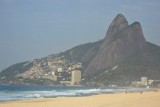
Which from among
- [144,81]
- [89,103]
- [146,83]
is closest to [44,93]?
[89,103]

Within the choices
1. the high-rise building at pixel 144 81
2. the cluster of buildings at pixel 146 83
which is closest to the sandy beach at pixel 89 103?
the cluster of buildings at pixel 146 83

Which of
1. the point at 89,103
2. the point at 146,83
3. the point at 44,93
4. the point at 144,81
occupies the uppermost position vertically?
the point at 144,81

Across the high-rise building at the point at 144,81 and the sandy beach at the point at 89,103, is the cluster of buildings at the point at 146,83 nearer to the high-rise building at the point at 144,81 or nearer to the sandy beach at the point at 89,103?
the high-rise building at the point at 144,81

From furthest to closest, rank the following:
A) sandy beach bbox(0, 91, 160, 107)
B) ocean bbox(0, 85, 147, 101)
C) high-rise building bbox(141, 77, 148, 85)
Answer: high-rise building bbox(141, 77, 148, 85) → ocean bbox(0, 85, 147, 101) → sandy beach bbox(0, 91, 160, 107)

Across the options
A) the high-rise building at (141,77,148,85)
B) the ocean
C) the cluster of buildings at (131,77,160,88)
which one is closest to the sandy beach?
the ocean

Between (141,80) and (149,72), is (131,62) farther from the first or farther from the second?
(141,80)

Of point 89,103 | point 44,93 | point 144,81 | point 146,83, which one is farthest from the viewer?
point 144,81

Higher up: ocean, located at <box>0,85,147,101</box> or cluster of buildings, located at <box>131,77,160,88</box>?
cluster of buildings, located at <box>131,77,160,88</box>

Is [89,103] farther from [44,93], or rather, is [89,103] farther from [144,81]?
[144,81]

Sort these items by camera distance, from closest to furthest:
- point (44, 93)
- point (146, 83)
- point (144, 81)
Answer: point (44, 93) → point (146, 83) → point (144, 81)

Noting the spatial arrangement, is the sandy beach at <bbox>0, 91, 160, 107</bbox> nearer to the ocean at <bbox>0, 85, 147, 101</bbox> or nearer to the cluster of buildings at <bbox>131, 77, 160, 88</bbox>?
the ocean at <bbox>0, 85, 147, 101</bbox>

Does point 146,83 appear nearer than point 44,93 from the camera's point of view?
No

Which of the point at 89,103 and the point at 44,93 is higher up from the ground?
the point at 44,93
